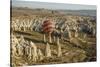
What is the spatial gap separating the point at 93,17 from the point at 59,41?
1.63ft

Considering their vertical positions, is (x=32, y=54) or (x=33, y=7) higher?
(x=33, y=7)

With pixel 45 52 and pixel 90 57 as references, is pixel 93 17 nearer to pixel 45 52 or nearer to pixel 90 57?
pixel 90 57

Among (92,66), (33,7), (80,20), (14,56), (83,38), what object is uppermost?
(33,7)

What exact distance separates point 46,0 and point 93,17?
581 millimetres

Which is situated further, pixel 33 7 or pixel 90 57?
pixel 90 57

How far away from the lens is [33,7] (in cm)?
206

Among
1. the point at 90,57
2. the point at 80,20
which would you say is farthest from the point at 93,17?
the point at 90,57

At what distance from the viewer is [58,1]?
2.15 m

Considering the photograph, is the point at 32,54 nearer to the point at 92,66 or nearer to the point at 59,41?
the point at 59,41

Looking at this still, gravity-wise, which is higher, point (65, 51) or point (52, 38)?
point (52, 38)

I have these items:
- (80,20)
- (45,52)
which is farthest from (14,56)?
(80,20)
